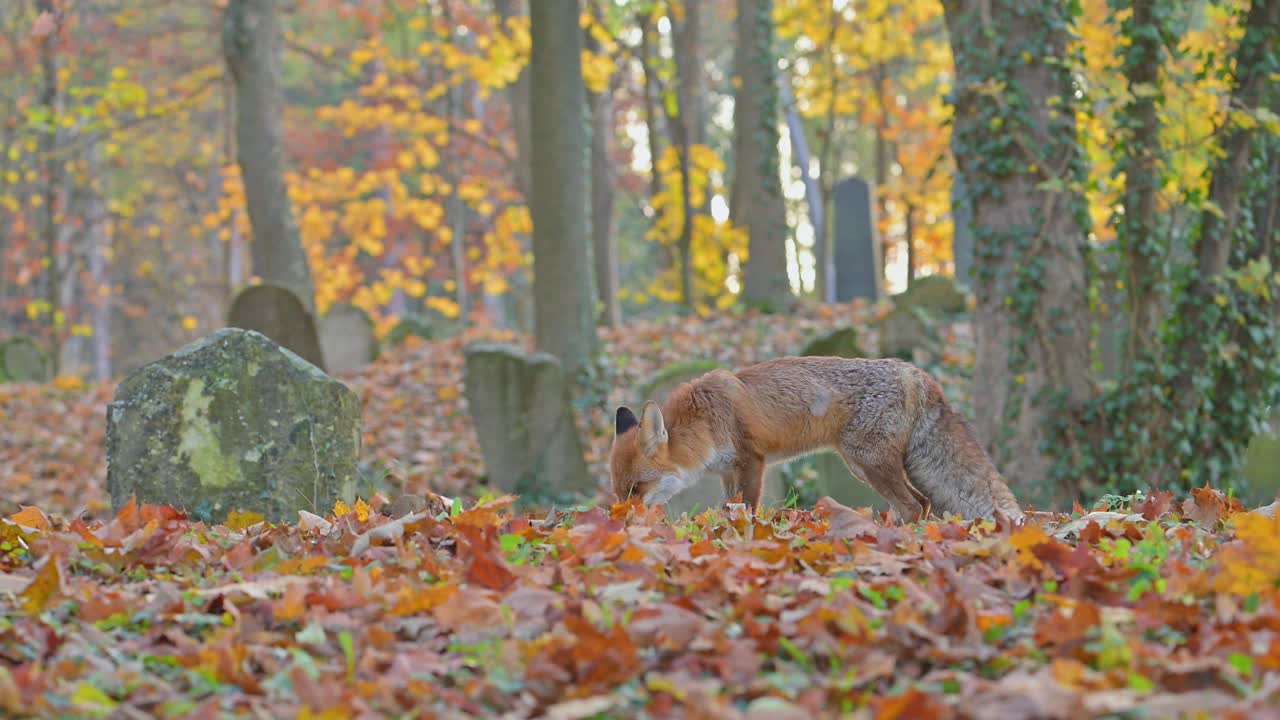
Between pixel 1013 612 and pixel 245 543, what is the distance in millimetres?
2905

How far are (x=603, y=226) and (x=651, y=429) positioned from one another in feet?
48.7

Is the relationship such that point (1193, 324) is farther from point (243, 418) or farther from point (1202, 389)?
point (243, 418)

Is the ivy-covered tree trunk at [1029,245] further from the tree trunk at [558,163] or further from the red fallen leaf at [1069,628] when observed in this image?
the red fallen leaf at [1069,628]

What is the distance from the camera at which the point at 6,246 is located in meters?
35.4

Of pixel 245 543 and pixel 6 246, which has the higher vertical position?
pixel 6 246

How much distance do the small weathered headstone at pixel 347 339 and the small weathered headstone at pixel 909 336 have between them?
8413 millimetres

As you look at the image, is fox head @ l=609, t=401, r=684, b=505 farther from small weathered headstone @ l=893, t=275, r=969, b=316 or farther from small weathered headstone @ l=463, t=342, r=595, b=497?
small weathered headstone @ l=893, t=275, r=969, b=316

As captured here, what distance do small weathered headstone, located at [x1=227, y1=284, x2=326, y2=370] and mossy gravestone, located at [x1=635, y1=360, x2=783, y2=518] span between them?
4.85 meters

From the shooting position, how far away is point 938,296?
16375 millimetres

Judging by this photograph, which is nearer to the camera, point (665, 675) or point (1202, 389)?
point (665, 675)

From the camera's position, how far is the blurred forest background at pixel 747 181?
9.58m

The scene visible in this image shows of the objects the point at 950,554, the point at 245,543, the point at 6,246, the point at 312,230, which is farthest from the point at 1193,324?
the point at 6,246

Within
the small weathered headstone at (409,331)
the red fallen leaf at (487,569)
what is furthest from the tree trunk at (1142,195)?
the small weathered headstone at (409,331)

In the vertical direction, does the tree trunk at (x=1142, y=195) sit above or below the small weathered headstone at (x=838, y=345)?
above
